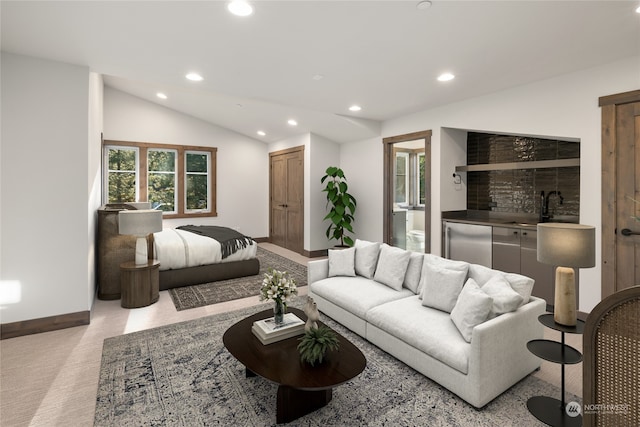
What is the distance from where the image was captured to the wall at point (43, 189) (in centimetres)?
304

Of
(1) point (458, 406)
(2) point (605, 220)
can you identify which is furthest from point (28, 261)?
(2) point (605, 220)

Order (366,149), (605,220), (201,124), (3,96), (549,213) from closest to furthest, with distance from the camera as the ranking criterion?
(3,96), (605,220), (549,213), (366,149), (201,124)

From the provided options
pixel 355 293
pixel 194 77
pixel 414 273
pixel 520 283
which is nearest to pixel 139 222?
pixel 194 77

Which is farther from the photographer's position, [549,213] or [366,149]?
[366,149]

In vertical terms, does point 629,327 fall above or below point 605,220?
below

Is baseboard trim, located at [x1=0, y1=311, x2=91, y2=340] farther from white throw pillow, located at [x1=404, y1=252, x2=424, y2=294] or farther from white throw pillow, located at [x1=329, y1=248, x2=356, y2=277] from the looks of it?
white throw pillow, located at [x1=404, y1=252, x2=424, y2=294]

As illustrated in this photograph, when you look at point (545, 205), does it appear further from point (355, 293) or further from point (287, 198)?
point (287, 198)

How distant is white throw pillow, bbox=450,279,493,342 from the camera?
7.19 ft

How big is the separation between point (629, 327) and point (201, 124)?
7.95 m

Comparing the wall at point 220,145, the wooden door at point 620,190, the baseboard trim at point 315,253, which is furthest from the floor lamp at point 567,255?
the wall at point 220,145

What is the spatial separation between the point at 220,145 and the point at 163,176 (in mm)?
1491

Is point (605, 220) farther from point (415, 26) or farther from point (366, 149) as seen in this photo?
point (366, 149)

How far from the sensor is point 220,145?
7844mm

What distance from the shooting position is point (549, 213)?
4.30 m
